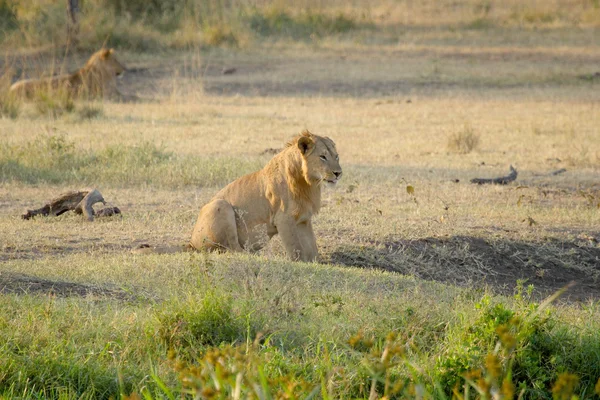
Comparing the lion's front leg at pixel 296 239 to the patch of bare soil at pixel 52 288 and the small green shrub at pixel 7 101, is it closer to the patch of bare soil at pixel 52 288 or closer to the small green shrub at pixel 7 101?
the patch of bare soil at pixel 52 288

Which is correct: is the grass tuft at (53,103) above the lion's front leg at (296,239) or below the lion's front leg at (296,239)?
below

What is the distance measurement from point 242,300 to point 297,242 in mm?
1536

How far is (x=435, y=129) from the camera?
538 inches

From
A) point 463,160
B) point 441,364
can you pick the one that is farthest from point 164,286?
A: point 463,160

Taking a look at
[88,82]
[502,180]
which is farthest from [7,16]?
[502,180]

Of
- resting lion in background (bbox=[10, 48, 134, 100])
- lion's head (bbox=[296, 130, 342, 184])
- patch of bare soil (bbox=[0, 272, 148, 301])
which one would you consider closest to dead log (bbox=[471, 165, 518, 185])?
lion's head (bbox=[296, 130, 342, 184])

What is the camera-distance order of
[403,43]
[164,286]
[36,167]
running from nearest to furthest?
[164,286] → [36,167] → [403,43]

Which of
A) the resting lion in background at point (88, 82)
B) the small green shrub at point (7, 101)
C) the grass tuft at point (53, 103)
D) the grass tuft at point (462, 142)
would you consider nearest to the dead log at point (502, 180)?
the grass tuft at point (462, 142)

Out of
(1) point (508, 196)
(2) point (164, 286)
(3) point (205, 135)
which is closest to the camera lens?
(2) point (164, 286)

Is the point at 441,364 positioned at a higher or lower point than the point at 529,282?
higher

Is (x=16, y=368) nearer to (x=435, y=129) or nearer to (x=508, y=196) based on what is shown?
(x=508, y=196)

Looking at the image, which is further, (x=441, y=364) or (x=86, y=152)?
(x=86, y=152)

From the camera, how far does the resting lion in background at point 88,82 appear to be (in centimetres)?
1508

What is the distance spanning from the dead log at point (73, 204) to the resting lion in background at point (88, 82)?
681 centimetres
